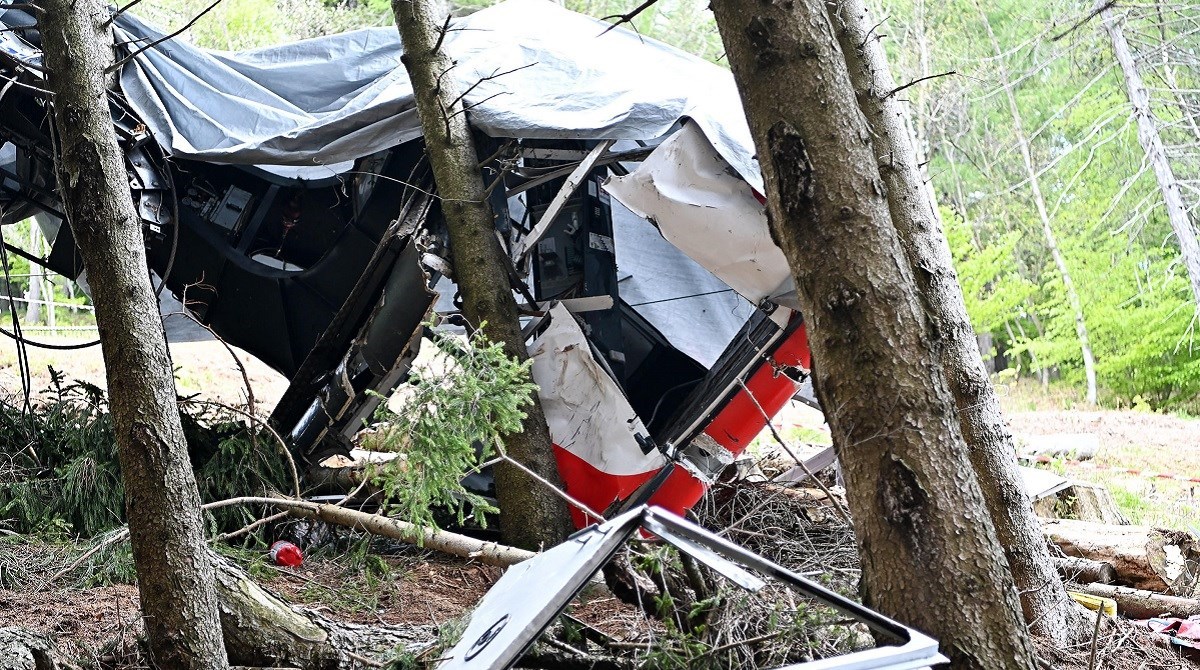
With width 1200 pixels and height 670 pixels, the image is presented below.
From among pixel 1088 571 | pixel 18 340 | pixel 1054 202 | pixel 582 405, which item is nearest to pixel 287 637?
pixel 582 405

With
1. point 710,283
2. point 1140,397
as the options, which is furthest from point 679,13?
point 710,283

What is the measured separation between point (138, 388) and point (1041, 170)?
1685cm

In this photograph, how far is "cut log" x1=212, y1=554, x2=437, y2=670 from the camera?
12.5 ft

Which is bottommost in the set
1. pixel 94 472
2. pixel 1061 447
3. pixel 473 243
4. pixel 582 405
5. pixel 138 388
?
pixel 1061 447

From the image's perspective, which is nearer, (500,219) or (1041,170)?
(500,219)

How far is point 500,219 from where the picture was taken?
641 centimetres

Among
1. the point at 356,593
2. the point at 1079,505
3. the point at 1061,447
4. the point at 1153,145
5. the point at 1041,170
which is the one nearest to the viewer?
the point at 356,593

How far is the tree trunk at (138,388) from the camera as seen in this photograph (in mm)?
A: 3566

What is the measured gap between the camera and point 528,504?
605 centimetres

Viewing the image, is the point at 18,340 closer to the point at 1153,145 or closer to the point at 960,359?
the point at 960,359

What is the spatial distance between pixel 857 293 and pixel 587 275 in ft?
11.1

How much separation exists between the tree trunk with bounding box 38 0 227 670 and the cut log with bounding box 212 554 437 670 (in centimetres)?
22

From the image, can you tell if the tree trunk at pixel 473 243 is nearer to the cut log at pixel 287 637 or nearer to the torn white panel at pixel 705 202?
the torn white panel at pixel 705 202

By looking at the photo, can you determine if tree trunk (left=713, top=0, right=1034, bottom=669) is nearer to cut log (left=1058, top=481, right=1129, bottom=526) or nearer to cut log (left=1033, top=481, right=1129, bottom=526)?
cut log (left=1033, top=481, right=1129, bottom=526)
